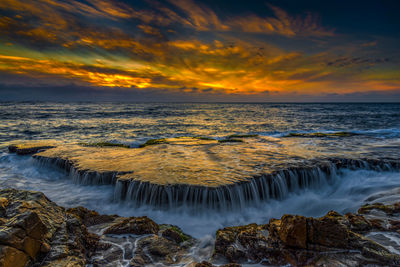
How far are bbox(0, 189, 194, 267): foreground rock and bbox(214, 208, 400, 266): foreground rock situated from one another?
47.7 inches

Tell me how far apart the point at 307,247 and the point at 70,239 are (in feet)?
15.0

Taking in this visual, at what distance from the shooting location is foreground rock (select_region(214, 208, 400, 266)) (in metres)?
3.75

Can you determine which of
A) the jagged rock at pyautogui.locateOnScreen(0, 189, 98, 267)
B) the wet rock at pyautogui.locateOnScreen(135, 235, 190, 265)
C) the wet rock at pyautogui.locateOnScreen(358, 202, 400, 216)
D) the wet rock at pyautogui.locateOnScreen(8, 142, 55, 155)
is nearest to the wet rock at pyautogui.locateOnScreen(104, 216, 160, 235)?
the wet rock at pyautogui.locateOnScreen(135, 235, 190, 265)

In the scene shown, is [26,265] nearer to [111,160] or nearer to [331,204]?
[111,160]

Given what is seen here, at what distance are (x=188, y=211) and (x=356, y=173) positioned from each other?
805 cm

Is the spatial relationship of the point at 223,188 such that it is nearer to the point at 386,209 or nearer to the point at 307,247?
the point at 307,247

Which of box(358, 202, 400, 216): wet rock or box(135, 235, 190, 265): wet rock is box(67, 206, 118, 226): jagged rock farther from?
box(358, 202, 400, 216): wet rock

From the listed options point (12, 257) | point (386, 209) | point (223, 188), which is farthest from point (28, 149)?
point (386, 209)

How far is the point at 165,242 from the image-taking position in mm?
4680

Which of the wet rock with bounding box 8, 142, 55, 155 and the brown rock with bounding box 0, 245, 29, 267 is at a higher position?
the brown rock with bounding box 0, 245, 29, 267

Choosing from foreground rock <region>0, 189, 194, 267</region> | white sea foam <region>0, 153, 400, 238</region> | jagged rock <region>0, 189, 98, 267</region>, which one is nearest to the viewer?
jagged rock <region>0, 189, 98, 267</region>

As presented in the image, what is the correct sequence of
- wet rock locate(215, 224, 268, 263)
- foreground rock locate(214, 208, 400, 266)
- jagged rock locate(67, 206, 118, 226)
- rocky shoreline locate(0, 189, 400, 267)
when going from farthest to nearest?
jagged rock locate(67, 206, 118, 226)
wet rock locate(215, 224, 268, 263)
foreground rock locate(214, 208, 400, 266)
rocky shoreline locate(0, 189, 400, 267)

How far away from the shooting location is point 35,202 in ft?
14.0

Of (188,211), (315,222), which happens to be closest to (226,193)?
(188,211)
